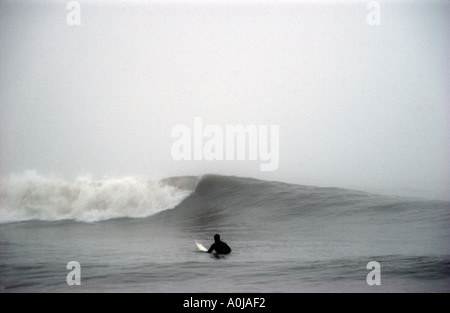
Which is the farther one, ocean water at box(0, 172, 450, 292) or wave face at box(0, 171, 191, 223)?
wave face at box(0, 171, 191, 223)

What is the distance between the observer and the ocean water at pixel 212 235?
18.1 feet

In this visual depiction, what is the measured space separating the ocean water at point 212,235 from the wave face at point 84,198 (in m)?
0.03

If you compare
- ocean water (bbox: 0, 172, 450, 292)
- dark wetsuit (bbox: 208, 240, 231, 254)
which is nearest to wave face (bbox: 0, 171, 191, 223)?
ocean water (bbox: 0, 172, 450, 292)

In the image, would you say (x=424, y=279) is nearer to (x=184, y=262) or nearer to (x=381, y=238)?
(x=381, y=238)

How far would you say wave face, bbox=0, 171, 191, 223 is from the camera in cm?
1307

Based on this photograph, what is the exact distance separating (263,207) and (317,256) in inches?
208

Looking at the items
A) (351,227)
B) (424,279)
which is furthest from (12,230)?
(424,279)

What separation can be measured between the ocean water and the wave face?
0.11 ft

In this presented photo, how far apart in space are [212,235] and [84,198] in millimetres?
6020

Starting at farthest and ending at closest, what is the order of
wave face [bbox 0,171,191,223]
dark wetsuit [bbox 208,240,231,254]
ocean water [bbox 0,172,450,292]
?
wave face [bbox 0,171,191,223] < dark wetsuit [bbox 208,240,231,254] < ocean water [bbox 0,172,450,292]

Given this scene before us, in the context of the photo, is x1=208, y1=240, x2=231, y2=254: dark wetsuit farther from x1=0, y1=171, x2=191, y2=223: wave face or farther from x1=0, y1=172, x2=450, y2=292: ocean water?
x1=0, y1=171, x2=191, y2=223: wave face

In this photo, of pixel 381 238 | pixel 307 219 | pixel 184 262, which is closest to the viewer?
pixel 184 262
